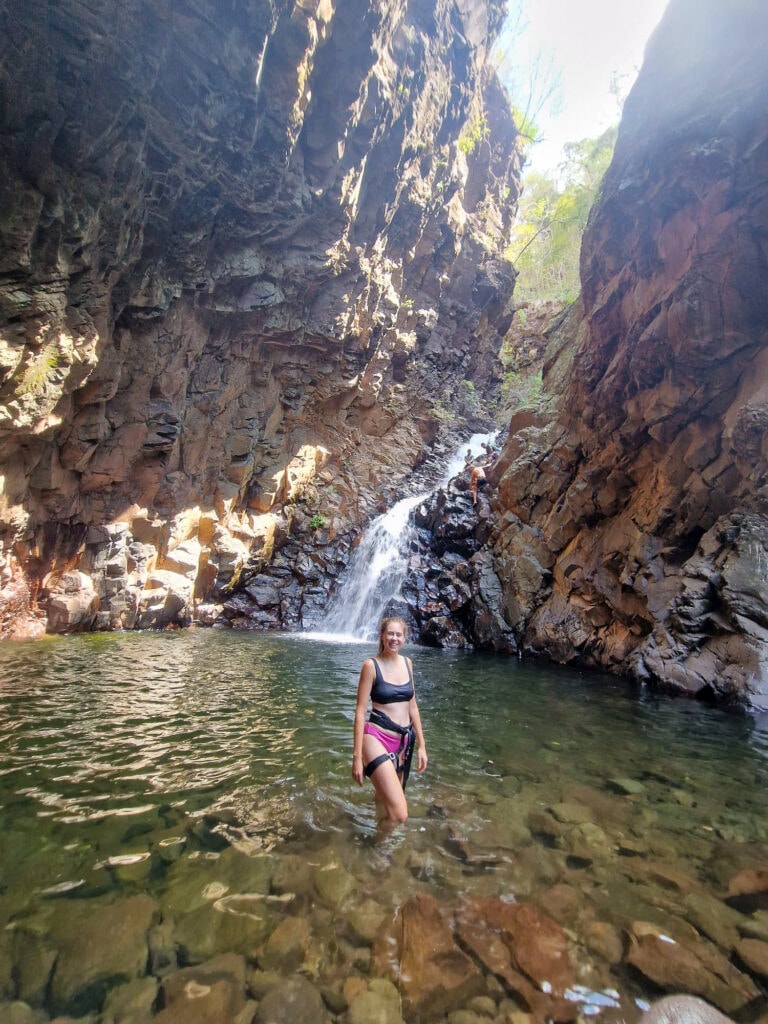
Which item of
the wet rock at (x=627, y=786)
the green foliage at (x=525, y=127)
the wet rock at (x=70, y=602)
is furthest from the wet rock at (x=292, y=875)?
the green foliage at (x=525, y=127)

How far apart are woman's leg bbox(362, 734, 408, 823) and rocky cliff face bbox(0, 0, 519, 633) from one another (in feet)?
31.1

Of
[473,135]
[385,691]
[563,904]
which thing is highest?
[473,135]

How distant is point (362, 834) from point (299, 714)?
10.8 ft

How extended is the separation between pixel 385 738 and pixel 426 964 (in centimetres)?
157

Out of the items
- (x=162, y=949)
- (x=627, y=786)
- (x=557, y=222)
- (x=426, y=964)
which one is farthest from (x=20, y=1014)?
(x=557, y=222)

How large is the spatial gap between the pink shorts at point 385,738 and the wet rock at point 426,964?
119 centimetres

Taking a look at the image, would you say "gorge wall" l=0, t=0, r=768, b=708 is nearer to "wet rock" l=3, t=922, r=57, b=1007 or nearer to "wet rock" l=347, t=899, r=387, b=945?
"wet rock" l=347, t=899, r=387, b=945

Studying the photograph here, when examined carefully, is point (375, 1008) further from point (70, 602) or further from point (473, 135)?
point (473, 135)

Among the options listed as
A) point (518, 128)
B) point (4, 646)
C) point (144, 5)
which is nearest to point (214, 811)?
point (4, 646)

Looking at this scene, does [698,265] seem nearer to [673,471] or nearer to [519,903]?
[673,471]

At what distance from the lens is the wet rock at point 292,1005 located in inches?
86.3

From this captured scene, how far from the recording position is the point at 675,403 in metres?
11.8

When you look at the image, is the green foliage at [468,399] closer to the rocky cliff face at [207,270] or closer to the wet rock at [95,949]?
the rocky cliff face at [207,270]

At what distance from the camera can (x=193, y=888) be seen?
9.56 feet
